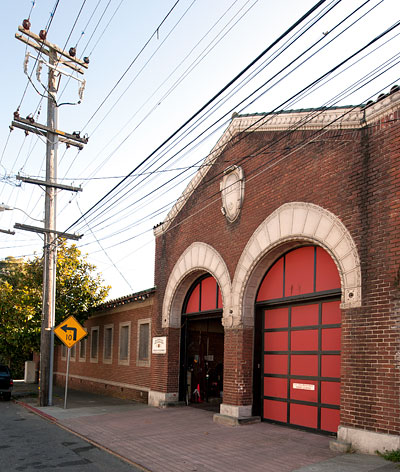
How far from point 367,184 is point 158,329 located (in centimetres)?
1008

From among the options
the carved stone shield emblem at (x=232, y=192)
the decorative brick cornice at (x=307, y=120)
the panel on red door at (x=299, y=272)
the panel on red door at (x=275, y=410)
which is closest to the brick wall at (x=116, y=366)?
the decorative brick cornice at (x=307, y=120)

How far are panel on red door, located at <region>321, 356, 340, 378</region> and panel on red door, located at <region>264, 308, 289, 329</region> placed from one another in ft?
5.24

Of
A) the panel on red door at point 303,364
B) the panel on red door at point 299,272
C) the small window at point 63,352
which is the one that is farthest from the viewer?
the small window at point 63,352

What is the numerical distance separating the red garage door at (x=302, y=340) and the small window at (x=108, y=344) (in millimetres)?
11133

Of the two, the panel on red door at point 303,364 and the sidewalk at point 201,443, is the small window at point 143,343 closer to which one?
the sidewalk at point 201,443

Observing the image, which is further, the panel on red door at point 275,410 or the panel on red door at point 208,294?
the panel on red door at point 208,294

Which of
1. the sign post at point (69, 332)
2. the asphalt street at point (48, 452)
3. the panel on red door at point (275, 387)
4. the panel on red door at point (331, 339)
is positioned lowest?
the asphalt street at point (48, 452)

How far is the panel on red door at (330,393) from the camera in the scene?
10781 millimetres

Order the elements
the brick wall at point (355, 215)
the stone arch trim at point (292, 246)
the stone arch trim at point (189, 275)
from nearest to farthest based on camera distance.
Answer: the brick wall at point (355, 215)
the stone arch trim at point (292, 246)
the stone arch trim at point (189, 275)

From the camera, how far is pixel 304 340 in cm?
1191

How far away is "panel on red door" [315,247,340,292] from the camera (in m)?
11.1

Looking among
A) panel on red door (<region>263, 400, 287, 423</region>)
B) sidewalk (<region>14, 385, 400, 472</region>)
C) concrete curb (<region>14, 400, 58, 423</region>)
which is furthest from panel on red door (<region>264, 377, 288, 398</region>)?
concrete curb (<region>14, 400, 58, 423</region>)

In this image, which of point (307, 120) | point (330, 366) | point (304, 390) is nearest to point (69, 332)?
point (304, 390)

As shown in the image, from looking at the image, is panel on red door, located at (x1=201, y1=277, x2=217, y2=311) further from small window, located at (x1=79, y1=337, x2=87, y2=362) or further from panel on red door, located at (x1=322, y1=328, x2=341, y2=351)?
small window, located at (x1=79, y1=337, x2=87, y2=362)
